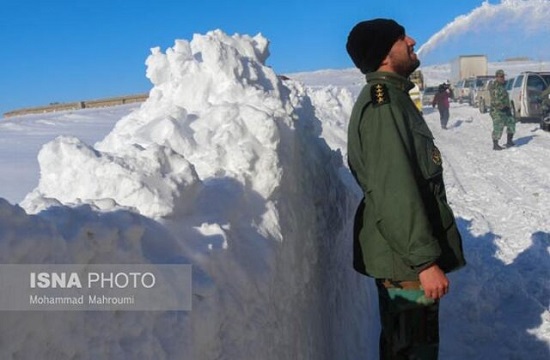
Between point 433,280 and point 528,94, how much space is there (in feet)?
58.5

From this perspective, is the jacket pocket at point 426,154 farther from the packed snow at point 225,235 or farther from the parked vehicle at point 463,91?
the parked vehicle at point 463,91

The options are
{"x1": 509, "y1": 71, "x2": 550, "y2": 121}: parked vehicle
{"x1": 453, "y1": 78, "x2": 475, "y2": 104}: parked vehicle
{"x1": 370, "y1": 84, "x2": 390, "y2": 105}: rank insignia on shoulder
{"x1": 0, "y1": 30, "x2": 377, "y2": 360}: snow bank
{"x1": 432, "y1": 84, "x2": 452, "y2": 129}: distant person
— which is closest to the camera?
{"x1": 0, "y1": 30, "x2": 377, "y2": 360}: snow bank

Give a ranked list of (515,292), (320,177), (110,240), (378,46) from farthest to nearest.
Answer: (515,292)
(320,177)
(378,46)
(110,240)

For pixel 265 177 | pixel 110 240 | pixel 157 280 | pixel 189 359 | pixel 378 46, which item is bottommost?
pixel 189 359

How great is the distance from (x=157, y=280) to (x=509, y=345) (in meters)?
3.04

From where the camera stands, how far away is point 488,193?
29.5 feet

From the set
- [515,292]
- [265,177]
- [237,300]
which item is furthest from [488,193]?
[237,300]

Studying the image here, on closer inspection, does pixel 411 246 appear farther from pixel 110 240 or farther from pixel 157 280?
pixel 110 240

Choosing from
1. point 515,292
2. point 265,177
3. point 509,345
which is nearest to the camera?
point 265,177

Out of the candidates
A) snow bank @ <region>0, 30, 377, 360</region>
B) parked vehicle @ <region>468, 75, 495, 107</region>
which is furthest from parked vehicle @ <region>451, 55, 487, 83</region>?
Result: snow bank @ <region>0, 30, 377, 360</region>

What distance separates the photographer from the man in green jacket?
7.26 ft

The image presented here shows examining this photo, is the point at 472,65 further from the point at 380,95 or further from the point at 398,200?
the point at 398,200

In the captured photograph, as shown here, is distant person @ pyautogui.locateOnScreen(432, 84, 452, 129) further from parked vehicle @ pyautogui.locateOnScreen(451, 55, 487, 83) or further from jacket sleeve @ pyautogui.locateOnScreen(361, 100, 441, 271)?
parked vehicle @ pyautogui.locateOnScreen(451, 55, 487, 83)

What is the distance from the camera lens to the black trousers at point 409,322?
8.25ft
